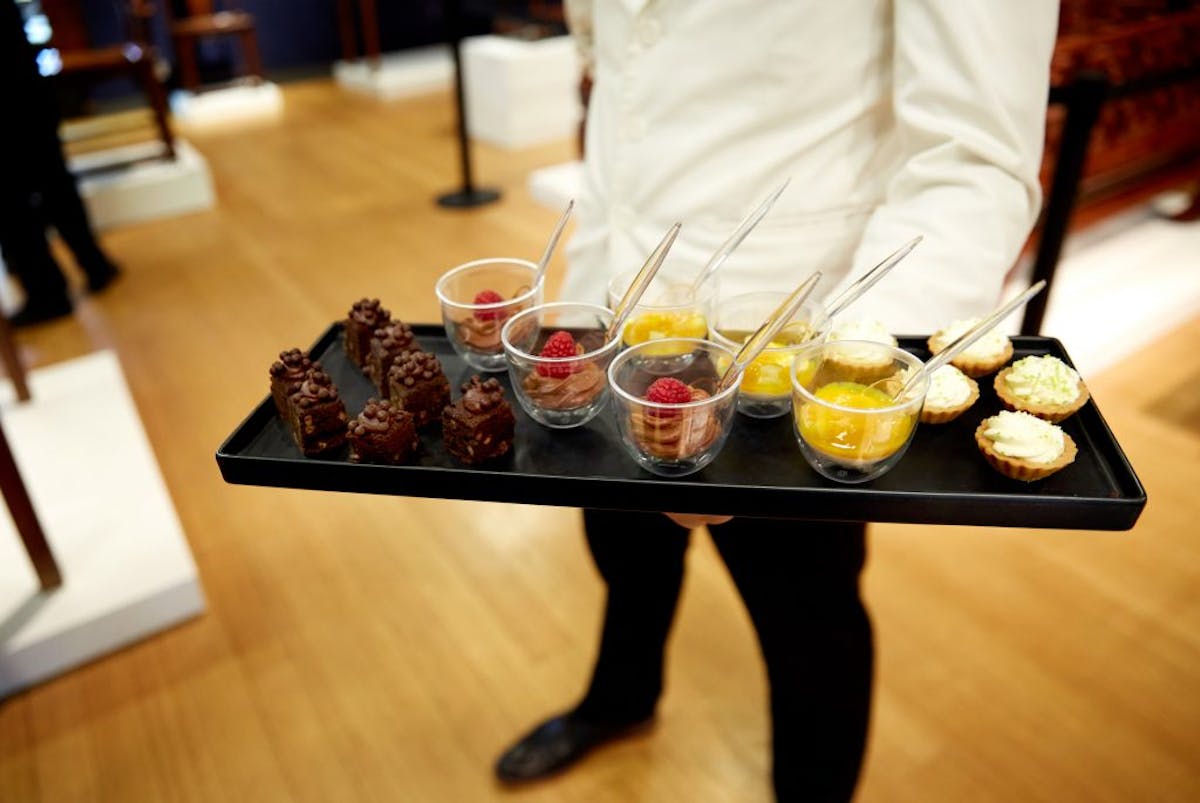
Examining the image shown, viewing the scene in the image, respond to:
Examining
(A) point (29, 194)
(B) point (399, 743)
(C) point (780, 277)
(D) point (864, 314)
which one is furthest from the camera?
(A) point (29, 194)

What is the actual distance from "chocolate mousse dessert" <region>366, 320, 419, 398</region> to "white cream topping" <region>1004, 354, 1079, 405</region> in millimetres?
672

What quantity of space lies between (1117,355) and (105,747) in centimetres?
289

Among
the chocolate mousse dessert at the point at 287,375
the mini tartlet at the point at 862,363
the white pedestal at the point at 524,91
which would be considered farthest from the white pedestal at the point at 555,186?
the mini tartlet at the point at 862,363

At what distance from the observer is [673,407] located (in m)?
0.81

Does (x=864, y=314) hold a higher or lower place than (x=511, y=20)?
higher

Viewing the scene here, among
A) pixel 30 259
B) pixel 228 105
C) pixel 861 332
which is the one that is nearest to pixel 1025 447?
pixel 861 332

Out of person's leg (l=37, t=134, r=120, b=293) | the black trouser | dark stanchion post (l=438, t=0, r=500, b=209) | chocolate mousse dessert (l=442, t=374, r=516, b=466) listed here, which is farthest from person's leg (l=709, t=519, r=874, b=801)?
dark stanchion post (l=438, t=0, r=500, b=209)

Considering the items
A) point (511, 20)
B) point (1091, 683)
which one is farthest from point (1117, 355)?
point (511, 20)

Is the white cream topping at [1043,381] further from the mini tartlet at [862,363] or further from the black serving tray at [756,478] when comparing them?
the mini tartlet at [862,363]

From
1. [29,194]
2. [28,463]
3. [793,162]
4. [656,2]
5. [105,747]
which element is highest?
[656,2]

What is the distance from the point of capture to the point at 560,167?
4.58 m

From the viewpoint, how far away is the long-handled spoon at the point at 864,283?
2.90ft

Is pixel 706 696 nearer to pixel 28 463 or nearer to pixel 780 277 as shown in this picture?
pixel 780 277

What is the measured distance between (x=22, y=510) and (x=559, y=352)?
1415mm
